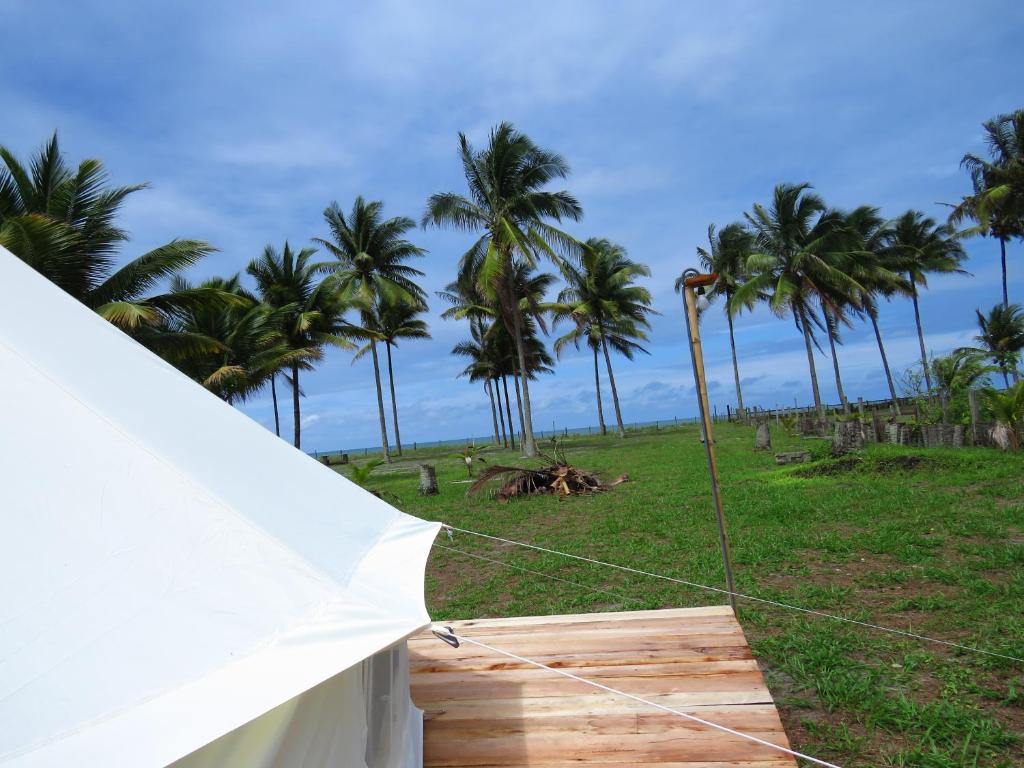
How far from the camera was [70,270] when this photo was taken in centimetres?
1109

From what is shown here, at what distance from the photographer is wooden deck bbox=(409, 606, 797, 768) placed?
7.68ft

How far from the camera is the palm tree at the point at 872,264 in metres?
24.7

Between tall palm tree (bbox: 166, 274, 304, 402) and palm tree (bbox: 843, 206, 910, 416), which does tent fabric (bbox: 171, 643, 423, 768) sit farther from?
palm tree (bbox: 843, 206, 910, 416)

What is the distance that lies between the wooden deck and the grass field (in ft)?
1.48

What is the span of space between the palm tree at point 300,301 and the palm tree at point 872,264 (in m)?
18.8

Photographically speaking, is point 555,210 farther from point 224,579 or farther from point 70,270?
point 224,579

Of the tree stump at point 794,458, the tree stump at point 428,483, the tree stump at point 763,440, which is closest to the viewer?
the tree stump at point 794,458

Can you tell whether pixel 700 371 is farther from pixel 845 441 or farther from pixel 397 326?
pixel 397 326

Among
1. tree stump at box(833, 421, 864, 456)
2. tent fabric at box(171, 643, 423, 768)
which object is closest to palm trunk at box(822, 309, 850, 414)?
tree stump at box(833, 421, 864, 456)

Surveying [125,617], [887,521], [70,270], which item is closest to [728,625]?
[125,617]

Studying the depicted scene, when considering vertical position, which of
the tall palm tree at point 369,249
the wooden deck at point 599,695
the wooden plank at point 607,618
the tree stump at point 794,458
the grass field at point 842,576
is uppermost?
the tall palm tree at point 369,249

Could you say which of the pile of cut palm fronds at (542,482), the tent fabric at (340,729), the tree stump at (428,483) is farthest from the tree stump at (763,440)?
the tent fabric at (340,729)

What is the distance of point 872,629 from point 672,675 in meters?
1.96

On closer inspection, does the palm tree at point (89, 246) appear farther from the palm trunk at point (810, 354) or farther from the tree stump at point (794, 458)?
the palm trunk at point (810, 354)
